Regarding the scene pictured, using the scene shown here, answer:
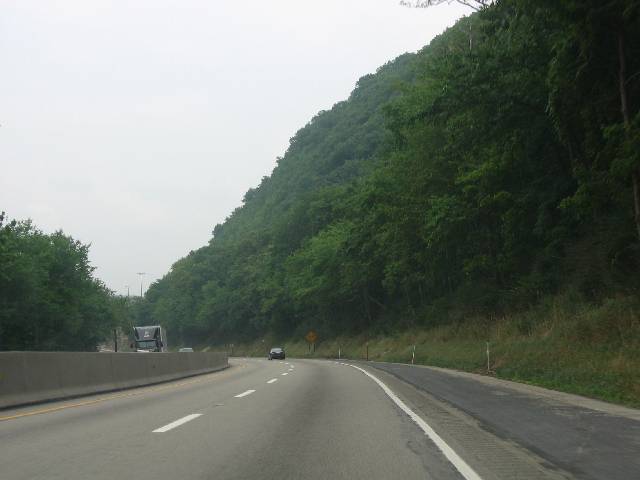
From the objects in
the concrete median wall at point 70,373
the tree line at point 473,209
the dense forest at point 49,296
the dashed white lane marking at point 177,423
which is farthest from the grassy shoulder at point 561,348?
the dense forest at point 49,296

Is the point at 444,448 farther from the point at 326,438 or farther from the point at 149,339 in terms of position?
the point at 149,339

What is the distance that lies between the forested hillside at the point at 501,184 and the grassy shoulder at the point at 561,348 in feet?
4.35

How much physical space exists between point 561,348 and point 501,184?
12934 mm

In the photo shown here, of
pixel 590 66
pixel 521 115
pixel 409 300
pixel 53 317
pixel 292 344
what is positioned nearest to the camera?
pixel 590 66

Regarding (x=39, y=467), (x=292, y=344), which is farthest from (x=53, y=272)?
(x=39, y=467)

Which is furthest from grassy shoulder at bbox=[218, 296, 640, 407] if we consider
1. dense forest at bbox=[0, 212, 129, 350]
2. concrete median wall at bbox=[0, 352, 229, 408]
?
dense forest at bbox=[0, 212, 129, 350]

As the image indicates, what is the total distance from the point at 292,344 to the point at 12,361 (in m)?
73.0

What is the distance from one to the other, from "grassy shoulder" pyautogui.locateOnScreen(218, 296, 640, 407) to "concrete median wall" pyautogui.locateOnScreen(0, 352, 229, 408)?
39.2 ft

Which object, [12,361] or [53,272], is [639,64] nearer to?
[12,361]

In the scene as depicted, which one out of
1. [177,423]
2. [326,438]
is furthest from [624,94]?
[177,423]

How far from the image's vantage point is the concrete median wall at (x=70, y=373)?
43.3ft

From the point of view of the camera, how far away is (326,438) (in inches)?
339

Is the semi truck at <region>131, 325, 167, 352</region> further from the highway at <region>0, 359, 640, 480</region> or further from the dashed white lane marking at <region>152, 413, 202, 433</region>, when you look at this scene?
the dashed white lane marking at <region>152, 413, 202, 433</region>

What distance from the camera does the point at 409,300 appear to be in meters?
55.4
